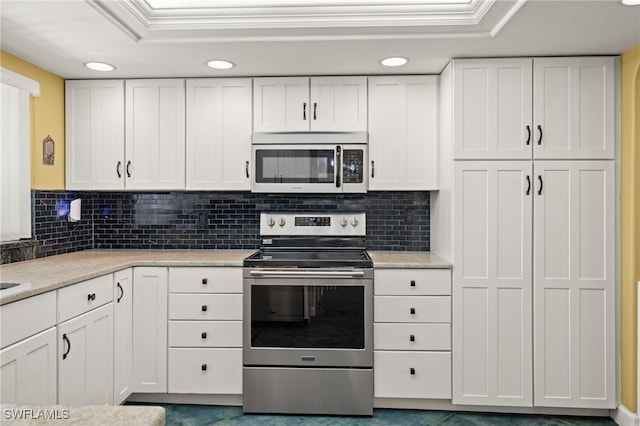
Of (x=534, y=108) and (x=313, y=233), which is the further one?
(x=313, y=233)

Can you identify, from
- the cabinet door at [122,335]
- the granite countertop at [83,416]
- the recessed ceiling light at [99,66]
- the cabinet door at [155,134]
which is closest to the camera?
the granite countertop at [83,416]

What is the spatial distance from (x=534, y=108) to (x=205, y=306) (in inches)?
95.8

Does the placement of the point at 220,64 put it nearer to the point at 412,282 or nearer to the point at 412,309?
the point at 412,282

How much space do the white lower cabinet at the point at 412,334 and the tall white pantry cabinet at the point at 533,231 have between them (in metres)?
0.08

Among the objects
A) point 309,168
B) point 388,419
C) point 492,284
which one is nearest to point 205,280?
point 309,168

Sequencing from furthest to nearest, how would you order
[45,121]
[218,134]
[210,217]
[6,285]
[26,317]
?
1. [210,217]
2. [218,134]
3. [45,121]
4. [6,285]
5. [26,317]

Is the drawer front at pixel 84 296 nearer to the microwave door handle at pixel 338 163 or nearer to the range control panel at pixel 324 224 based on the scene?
the range control panel at pixel 324 224

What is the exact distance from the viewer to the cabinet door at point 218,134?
3176mm

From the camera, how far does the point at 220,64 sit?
289 cm

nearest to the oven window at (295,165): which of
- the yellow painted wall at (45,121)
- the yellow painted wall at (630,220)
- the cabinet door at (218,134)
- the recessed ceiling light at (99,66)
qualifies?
the cabinet door at (218,134)

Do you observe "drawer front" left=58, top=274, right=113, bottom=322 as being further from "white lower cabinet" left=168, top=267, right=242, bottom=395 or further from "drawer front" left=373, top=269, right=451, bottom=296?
"drawer front" left=373, top=269, right=451, bottom=296

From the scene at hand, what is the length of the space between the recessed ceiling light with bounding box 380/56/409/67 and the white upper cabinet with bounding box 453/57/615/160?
1.08 ft

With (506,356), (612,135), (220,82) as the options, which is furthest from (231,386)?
(612,135)

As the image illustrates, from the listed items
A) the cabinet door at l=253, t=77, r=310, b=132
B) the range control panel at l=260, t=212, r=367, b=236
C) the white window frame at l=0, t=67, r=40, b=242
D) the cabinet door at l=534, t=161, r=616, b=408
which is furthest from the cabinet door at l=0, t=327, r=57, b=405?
the cabinet door at l=534, t=161, r=616, b=408
